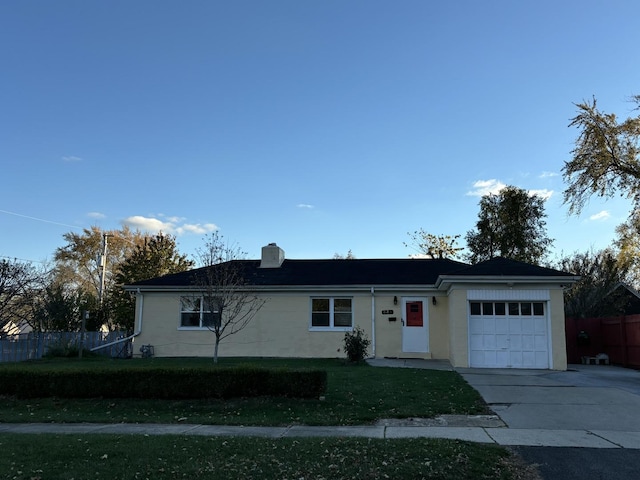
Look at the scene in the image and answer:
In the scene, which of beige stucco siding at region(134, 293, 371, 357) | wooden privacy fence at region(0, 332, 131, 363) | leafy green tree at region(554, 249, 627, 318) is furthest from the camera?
leafy green tree at region(554, 249, 627, 318)

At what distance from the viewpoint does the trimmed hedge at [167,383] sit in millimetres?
10664

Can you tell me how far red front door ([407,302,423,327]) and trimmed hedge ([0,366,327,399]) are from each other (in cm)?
940

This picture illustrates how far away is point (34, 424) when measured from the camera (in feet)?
30.3

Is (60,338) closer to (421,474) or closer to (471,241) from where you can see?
(421,474)

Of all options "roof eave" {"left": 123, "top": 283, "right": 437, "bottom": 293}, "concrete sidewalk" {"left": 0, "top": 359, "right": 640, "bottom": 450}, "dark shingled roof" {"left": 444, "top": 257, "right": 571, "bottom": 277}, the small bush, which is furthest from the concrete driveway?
"roof eave" {"left": 123, "top": 283, "right": 437, "bottom": 293}

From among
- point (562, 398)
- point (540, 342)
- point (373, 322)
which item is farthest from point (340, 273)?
point (562, 398)

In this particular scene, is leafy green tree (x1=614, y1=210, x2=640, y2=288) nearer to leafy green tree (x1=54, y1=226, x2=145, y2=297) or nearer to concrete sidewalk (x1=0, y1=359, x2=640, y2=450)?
concrete sidewalk (x1=0, y1=359, x2=640, y2=450)

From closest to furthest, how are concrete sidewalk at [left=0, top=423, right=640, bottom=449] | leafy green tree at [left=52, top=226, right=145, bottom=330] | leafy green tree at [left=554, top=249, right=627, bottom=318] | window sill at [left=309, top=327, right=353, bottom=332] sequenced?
concrete sidewalk at [left=0, top=423, right=640, bottom=449]
window sill at [left=309, top=327, right=353, bottom=332]
leafy green tree at [left=554, top=249, right=627, bottom=318]
leafy green tree at [left=52, top=226, right=145, bottom=330]

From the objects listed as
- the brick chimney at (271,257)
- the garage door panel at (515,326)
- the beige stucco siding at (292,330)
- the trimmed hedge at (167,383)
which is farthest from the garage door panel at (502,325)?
the brick chimney at (271,257)

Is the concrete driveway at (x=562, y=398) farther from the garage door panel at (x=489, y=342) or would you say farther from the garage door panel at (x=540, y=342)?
the garage door panel at (x=489, y=342)

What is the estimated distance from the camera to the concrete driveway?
28.3 ft

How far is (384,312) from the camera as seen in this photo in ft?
64.6

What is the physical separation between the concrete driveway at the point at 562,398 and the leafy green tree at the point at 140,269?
2067 cm

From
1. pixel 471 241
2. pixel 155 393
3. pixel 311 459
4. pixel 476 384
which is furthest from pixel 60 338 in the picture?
pixel 471 241
